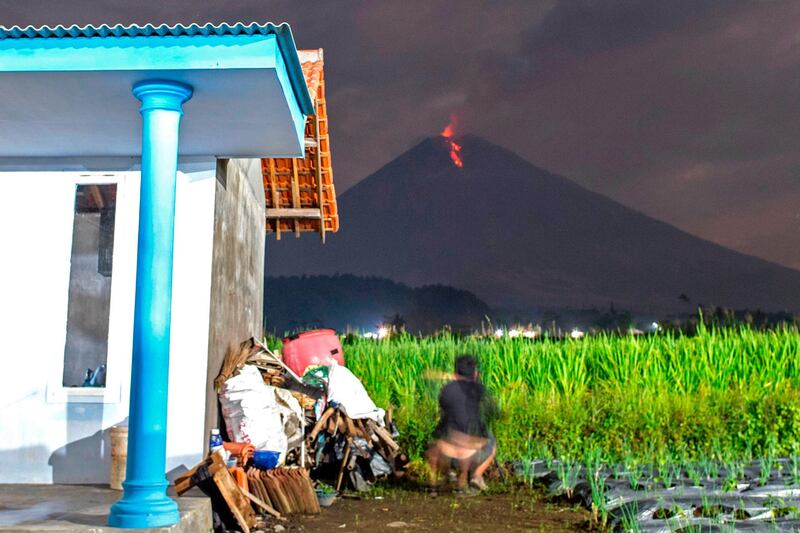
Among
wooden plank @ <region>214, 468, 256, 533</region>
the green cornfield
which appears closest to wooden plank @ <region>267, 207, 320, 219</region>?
the green cornfield

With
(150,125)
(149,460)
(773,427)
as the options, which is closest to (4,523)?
(149,460)

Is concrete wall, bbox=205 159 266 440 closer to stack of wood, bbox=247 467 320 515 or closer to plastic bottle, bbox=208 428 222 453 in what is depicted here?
plastic bottle, bbox=208 428 222 453

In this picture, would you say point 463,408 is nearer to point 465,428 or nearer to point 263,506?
point 465,428

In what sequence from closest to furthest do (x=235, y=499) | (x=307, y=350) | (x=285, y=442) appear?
(x=235, y=499)
(x=285, y=442)
(x=307, y=350)

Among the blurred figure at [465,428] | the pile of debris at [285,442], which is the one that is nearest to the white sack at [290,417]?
the pile of debris at [285,442]

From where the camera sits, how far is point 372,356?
1301cm

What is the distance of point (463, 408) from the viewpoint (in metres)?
8.25

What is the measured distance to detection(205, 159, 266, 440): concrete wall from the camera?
8031 millimetres

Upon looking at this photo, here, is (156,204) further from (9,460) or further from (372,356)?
(372,356)

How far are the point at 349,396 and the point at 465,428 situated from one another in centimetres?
169

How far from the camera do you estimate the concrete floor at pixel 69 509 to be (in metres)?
5.29

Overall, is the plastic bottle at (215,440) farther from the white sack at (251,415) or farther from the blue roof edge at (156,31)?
the blue roof edge at (156,31)

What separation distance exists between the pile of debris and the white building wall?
529mm

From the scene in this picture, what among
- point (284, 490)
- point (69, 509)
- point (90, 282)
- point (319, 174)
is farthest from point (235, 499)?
point (319, 174)
